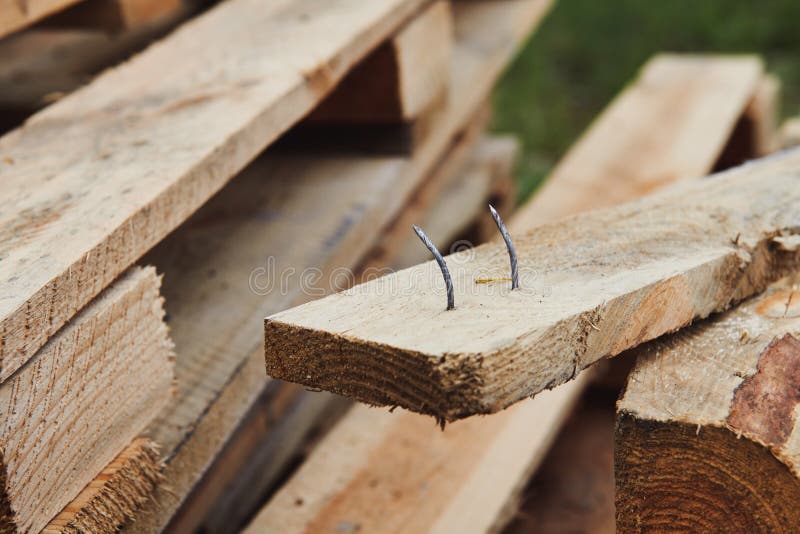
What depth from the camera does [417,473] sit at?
73.0 inches

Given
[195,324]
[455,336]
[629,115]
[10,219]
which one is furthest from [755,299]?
[629,115]

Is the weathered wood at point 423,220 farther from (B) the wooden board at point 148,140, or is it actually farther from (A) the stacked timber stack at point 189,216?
(B) the wooden board at point 148,140

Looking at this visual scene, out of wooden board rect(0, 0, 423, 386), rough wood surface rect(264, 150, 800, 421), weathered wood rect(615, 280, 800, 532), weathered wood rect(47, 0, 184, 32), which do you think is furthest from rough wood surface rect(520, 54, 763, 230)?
weathered wood rect(615, 280, 800, 532)

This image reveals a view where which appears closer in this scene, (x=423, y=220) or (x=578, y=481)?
(x=578, y=481)

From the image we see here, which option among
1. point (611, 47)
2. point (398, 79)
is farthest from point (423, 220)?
point (611, 47)

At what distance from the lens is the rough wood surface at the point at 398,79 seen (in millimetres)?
2143

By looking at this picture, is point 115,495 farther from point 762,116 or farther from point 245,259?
point 762,116

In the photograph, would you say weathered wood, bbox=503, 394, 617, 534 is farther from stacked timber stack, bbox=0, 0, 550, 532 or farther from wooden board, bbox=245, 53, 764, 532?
stacked timber stack, bbox=0, 0, 550, 532

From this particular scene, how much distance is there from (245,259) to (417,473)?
55cm

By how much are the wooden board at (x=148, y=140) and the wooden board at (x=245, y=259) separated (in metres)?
0.33

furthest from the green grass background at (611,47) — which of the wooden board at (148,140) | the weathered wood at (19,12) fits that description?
the weathered wood at (19,12)

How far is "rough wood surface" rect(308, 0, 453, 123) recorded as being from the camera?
214 cm

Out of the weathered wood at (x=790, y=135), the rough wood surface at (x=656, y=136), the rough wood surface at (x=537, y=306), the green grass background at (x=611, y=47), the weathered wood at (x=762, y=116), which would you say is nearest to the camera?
the rough wood surface at (x=537, y=306)

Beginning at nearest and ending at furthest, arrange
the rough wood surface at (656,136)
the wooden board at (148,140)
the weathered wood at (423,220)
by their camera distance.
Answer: the wooden board at (148,140) → the weathered wood at (423,220) → the rough wood surface at (656,136)
